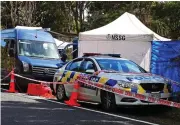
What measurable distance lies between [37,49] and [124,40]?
12.6 ft

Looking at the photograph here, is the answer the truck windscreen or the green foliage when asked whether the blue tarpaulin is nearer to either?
the truck windscreen

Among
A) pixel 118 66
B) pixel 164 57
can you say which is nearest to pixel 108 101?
pixel 118 66

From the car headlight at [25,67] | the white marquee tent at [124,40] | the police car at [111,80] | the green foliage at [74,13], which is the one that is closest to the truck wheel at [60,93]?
the police car at [111,80]

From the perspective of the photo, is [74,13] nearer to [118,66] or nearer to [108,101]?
[118,66]

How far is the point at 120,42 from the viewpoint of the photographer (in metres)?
18.2

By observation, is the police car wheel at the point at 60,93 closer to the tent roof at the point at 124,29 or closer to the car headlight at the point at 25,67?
the car headlight at the point at 25,67

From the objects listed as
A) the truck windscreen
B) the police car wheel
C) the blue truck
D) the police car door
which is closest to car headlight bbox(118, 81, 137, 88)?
the police car door

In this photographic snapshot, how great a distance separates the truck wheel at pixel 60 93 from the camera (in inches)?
515

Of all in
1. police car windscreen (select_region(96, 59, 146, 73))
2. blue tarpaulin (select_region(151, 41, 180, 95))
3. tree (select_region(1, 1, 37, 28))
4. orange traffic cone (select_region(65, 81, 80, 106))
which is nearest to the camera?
police car windscreen (select_region(96, 59, 146, 73))

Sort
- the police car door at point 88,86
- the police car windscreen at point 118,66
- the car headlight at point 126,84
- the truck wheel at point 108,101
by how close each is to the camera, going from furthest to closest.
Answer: the police car windscreen at point 118,66 → the police car door at point 88,86 → the truck wheel at point 108,101 → the car headlight at point 126,84

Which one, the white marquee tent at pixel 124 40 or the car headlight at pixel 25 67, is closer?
the car headlight at pixel 25 67

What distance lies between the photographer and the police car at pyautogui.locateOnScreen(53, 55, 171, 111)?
34.5 feet

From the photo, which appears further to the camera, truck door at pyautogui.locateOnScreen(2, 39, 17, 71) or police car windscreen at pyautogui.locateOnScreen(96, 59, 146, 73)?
truck door at pyautogui.locateOnScreen(2, 39, 17, 71)

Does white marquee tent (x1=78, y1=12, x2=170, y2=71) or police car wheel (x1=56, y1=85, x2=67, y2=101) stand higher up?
white marquee tent (x1=78, y1=12, x2=170, y2=71)
